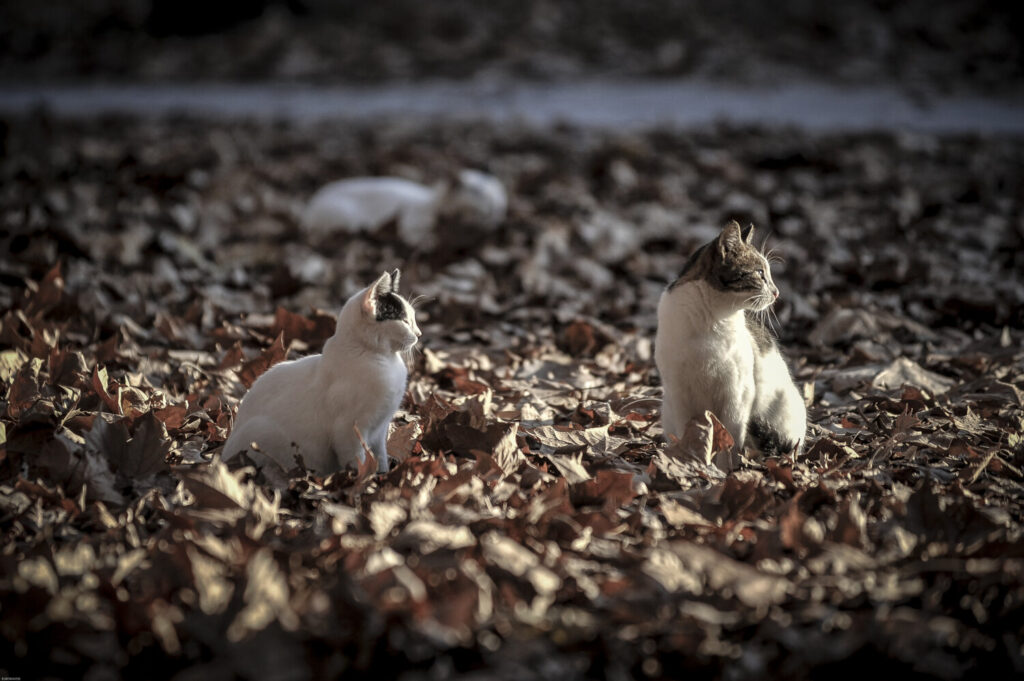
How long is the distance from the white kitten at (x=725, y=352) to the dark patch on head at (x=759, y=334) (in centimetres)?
2

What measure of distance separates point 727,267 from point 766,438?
21.4 inches

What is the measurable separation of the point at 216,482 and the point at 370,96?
1122 cm

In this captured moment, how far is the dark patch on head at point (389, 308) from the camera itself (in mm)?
2580

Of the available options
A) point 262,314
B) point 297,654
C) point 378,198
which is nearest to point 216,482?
point 297,654

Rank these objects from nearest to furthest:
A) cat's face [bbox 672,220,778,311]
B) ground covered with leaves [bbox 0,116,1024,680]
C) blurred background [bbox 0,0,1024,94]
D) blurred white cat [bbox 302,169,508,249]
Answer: ground covered with leaves [bbox 0,116,1024,680] → cat's face [bbox 672,220,778,311] → blurred white cat [bbox 302,169,508,249] → blurred background [bbox 0,0,1024,94]

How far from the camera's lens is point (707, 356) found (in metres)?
2.82

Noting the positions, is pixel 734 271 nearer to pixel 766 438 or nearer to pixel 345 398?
pixel 766 438

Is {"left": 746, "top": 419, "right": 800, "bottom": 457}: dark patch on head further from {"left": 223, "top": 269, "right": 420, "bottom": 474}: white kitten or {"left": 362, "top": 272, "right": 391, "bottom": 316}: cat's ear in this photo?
{"left": 362, "top": 272, "right": 391, "bottom": 316}: cat's ear

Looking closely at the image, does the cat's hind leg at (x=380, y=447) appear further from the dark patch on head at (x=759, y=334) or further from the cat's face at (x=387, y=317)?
the dark patch on head at (x=759, y=334)

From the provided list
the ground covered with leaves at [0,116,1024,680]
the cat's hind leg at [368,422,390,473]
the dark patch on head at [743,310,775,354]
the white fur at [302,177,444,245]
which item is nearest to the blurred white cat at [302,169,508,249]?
the white fur at [302,177,444,245]

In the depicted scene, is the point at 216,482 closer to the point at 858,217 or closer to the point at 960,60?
the point at 858,217

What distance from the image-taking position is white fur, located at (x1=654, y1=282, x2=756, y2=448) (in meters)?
2.83

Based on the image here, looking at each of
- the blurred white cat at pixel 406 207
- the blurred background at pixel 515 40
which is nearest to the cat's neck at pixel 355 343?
the blurred white cat at pixel 406 207

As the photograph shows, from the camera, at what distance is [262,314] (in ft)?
15.7
